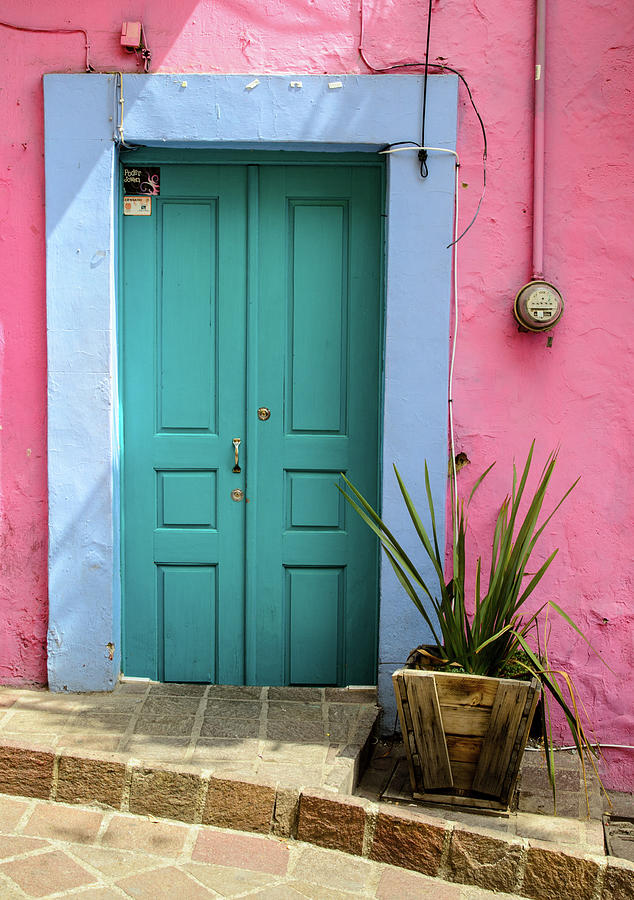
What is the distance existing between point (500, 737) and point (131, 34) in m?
3.40

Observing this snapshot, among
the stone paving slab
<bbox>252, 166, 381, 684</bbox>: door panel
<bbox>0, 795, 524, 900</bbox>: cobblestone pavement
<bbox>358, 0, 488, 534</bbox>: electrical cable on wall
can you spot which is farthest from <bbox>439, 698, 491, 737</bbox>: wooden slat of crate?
<bbox>252, 166, 381, 684</bbox>: door panel

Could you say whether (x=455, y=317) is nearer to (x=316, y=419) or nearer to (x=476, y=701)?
(x=316, y=419)

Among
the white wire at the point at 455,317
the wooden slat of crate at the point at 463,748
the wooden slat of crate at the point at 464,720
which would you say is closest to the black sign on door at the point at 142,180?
the white wire at the point at 455,317

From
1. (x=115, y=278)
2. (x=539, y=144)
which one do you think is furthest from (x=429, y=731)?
(x=539, y=144)

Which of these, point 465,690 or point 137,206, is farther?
point 137,206

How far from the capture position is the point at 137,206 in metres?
4.30

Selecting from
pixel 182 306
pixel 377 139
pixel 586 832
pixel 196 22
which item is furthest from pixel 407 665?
pixel 196 22

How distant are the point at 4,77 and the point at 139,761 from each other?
307cm

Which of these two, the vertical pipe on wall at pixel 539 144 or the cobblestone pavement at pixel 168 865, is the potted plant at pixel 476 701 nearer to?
the cobblestone pavement at pixel 168 865

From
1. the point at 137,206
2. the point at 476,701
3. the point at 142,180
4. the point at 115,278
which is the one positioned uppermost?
the point at 142,180

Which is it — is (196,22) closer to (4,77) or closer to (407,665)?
(4,77)

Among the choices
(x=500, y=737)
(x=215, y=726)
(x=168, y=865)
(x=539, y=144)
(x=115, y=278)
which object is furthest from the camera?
(x=115, y=278)

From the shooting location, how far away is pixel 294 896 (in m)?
3.02

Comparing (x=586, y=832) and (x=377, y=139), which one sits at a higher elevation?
(x=377, y=139)
